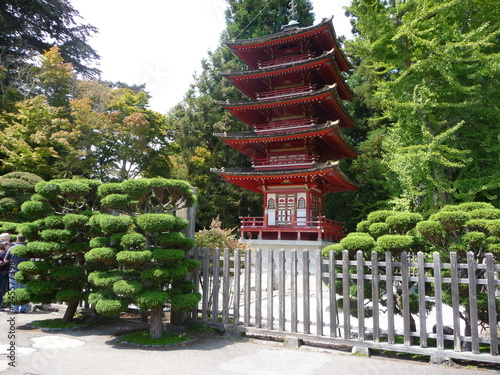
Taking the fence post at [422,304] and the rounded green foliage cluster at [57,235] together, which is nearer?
the fence post at [422,304]

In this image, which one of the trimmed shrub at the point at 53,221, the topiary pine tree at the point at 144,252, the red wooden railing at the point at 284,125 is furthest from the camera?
the red wooden railing at the point at 284,125

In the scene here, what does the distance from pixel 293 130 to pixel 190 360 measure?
46.3 ft

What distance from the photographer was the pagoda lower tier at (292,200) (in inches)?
639

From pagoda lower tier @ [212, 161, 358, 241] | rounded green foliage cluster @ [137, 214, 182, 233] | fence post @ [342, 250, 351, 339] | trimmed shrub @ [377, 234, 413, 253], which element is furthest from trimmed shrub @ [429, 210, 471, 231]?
pagoda lower tier @ [212, 161, 358, 241]

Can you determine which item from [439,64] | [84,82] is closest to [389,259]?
[439,64]

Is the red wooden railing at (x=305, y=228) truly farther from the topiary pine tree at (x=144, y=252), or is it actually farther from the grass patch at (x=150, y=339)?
the grass patch at (x=150, y=339)

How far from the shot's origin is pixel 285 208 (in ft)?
57.6

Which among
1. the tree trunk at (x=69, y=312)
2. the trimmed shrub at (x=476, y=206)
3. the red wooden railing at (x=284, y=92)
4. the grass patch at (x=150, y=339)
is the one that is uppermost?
the red wooden railing at (x=284, y=92)

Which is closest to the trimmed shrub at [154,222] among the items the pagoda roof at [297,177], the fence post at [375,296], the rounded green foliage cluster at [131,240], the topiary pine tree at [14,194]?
the rounded green foliage cluster at [131,240]

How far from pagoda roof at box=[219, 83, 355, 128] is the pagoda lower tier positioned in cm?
328

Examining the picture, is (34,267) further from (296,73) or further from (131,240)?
(296,73)

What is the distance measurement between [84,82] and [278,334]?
74.9 ft

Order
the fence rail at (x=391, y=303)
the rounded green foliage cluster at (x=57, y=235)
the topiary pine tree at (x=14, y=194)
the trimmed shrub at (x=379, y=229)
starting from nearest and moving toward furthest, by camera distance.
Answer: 1. the fence rail at (x=391, y=303)
2. the trimmed shrub at (x=379, y=229)
3. the rounded green foliage cluster at (x=57, y=235)
4. the topiary pine tree at (x=14, y=194)

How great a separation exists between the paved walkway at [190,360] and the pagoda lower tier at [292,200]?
10884mm
